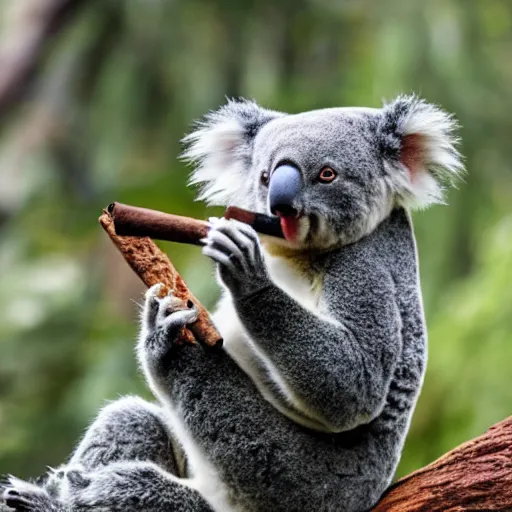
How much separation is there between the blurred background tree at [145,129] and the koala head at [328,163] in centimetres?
363

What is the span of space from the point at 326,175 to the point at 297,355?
2.75ft

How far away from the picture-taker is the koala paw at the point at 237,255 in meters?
3.87

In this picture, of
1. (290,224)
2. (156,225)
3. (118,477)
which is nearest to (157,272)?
(156,225)

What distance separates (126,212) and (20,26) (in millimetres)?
7700

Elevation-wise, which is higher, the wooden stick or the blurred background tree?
the blurred background tree

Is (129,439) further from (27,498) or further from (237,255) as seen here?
(237,255)

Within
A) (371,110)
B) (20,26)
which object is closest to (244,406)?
(371,110)

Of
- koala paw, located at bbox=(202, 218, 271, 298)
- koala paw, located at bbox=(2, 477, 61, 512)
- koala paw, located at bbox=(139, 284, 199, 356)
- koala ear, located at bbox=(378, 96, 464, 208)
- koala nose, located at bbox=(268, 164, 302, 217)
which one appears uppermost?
koala ear, located at bbox=(378, 96, 464, 208)

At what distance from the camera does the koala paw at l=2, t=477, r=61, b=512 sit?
4004 millimetres

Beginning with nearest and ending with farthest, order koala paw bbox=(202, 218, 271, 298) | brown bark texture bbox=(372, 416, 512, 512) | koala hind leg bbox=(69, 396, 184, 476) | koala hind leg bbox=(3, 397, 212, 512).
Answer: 1. koala paw bbox=(202, 218, 271, 298)
2. koala hind leg bbox=(3, 397, 212, 512)
3. brown bark texture bbox=(372, 416, 512, 512)
4. koala hind leg bbox=(69, 396, 184, 476)

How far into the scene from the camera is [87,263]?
16188mm

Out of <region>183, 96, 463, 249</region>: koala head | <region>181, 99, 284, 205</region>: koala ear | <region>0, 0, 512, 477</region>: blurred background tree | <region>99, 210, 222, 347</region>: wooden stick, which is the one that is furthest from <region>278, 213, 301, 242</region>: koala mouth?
<region>0, 0, 512, 477</region>: blurred background tree

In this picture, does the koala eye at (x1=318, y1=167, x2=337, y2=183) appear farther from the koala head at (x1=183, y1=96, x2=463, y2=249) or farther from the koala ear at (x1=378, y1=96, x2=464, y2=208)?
the koala ear at (x1=378, y1=96, x2=464, y2=208)

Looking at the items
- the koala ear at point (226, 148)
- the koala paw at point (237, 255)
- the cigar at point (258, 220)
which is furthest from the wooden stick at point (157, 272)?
the koala ear at point (226, 148)
